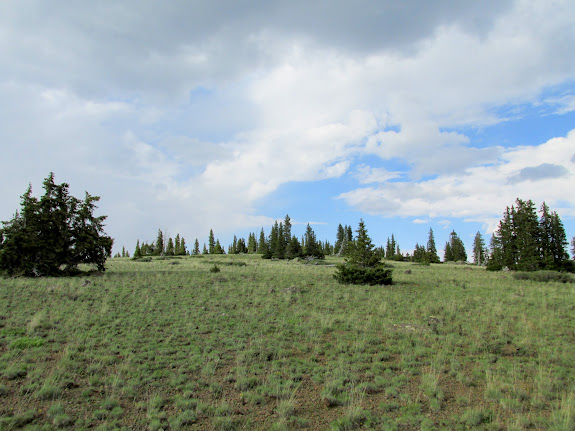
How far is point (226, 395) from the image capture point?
7492 millimetres

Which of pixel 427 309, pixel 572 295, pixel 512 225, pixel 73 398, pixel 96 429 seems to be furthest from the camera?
pixel 512 225

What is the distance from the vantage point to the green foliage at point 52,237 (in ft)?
79.8

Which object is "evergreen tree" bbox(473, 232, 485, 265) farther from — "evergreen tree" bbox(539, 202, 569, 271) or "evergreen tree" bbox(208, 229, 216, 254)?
"evergreen tree" bbox(208, 229, 216, 254)

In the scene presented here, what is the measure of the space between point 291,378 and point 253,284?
46.4 feet

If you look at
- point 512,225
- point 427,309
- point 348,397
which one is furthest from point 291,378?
point 512,225

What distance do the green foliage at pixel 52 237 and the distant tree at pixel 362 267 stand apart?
21.6 meters

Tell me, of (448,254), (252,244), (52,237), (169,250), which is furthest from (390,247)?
(52,237)

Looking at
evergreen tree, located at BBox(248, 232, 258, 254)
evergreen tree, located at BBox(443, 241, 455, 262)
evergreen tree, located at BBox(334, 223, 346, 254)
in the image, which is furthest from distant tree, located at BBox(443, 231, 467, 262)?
evergreen tree, located at BBox(248, 232, 258, 254)

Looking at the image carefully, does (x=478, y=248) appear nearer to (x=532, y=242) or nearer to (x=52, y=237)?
(x=532, y=242)

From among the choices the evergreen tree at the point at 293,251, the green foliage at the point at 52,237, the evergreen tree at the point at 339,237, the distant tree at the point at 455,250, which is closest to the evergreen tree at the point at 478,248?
the distant tree at the point at 455,250

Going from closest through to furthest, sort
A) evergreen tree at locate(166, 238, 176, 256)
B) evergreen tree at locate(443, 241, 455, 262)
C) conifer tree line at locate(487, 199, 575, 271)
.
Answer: conifer tree line at locate(487, 199, 575, 271)
evergreen tree at locate(166, 238, 176, 256)
evergreen tree at locate(443, 241, 455, 262)

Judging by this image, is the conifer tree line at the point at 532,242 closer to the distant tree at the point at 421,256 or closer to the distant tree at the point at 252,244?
the distant tree at the point at 421,256

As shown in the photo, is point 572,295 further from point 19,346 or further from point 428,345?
point 19,346

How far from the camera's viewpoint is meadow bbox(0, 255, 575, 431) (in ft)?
21.3
